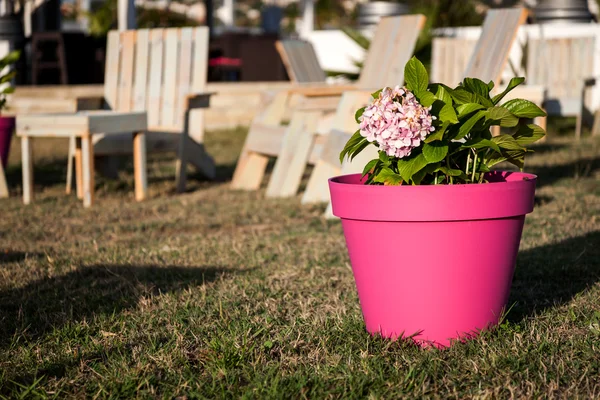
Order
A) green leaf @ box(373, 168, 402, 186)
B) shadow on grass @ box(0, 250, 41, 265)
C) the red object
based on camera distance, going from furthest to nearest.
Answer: the red object, shadow on grass @ box(0, 250, 41, 265), green leaf @ box(373, 168, 402, 186)

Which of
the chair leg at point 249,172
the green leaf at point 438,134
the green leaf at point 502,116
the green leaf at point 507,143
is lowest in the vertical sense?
the chair leg at point 249,172

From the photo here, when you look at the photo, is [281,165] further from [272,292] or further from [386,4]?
[386,4]

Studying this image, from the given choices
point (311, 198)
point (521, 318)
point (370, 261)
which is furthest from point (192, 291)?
point (311, 198)

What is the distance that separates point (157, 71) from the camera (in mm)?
6816

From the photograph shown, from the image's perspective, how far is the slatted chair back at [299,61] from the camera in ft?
27.6

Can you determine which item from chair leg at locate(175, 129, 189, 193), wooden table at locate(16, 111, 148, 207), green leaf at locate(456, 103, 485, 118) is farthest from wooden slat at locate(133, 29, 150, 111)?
green leaf at locate(456, 103, 485, 118)

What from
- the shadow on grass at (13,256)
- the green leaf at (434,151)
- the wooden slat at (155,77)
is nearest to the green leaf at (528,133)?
the green leaf at (434,151)

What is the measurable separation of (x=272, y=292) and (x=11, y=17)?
1007cm

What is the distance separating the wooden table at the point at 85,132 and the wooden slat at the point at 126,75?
0.95m

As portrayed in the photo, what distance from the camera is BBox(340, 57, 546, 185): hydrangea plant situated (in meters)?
2.34

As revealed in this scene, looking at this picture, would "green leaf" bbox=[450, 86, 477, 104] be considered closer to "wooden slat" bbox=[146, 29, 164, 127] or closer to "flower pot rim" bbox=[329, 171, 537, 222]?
"flower pot rim" bbox=[329, 171, 537, 222]

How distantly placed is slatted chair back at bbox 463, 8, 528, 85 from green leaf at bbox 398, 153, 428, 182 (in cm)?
315

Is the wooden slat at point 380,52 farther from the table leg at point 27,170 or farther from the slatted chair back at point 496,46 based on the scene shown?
the table leg at point 27,170

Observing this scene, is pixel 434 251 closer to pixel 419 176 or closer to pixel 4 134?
pixel 419 176
